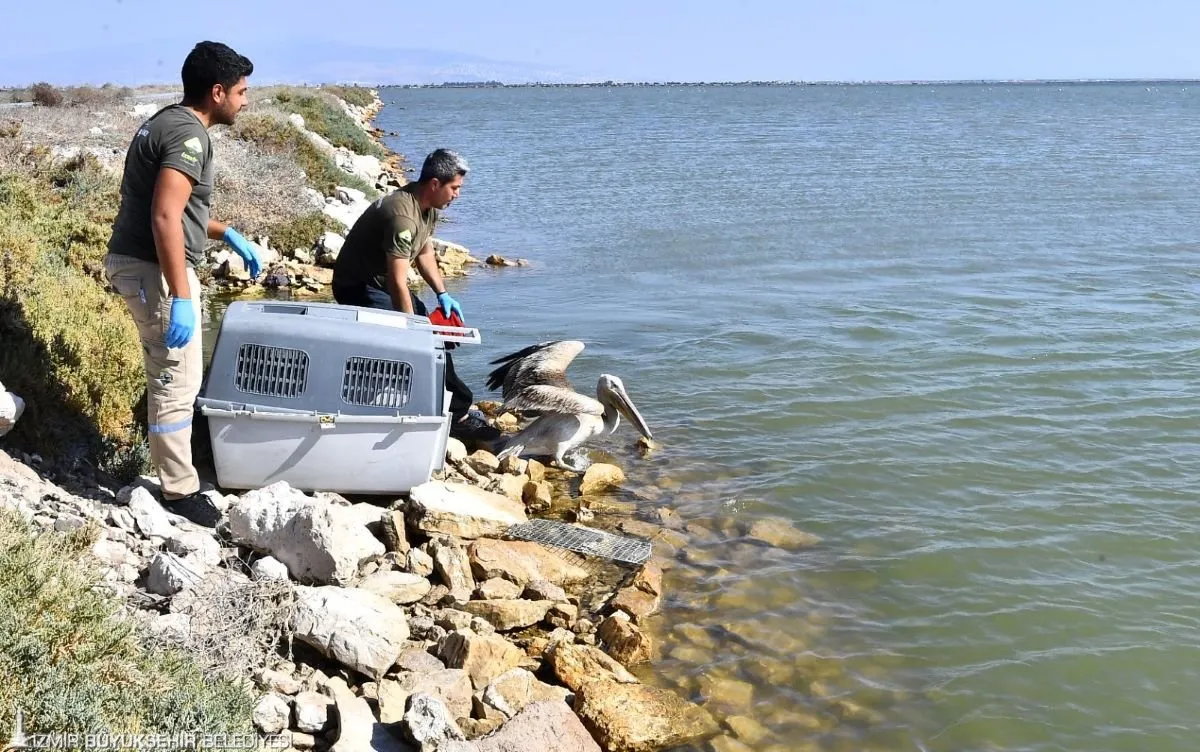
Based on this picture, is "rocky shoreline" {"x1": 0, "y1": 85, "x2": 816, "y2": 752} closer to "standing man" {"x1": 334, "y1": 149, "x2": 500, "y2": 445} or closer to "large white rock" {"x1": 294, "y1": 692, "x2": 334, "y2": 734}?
"large white rock" {"x1": 294, "y1": 692, "x2": 334, "y2": 734}

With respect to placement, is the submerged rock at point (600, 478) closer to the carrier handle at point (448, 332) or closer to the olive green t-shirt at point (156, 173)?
the carrier handle at point (448, 332)

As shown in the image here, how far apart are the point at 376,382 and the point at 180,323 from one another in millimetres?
1137

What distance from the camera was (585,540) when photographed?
23.2ft

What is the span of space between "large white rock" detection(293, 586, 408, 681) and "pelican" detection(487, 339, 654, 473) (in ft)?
11.1

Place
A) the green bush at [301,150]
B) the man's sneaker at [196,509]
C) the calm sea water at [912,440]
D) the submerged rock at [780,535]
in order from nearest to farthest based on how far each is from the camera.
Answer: the calm sea water at [912,440]
the man's sneaker at [196,509]
the submerged rock at [780,535]
the green bush at [301,150]

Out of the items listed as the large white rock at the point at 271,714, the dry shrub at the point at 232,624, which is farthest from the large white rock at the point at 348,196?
the large white rock at the point at 271,714

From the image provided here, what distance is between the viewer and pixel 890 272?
16484 millimetres

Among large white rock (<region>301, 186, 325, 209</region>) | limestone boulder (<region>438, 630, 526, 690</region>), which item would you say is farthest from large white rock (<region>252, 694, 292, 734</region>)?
large white rock (<region>301, 186, 325, 209</region>)

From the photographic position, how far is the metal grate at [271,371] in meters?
5.87

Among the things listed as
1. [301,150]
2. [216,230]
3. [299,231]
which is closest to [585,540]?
[216,230]

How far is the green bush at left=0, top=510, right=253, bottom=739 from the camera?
341cm

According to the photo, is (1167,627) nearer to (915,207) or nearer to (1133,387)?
(1133,387)

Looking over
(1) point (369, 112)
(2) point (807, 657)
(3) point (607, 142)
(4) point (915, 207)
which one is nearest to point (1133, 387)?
(2) point (807, 657)

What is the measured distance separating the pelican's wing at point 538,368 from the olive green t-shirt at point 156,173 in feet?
11.5
